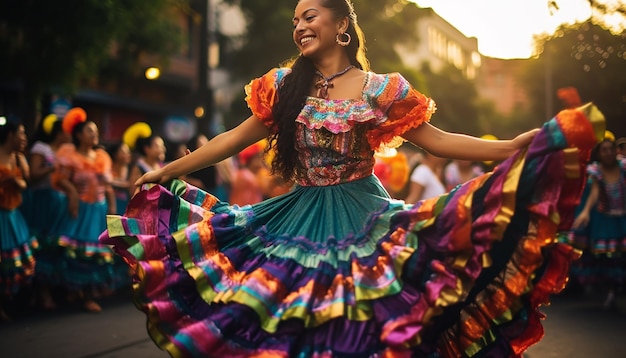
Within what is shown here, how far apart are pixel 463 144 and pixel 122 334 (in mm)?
4290

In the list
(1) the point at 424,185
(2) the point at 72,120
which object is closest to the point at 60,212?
(2) the point at 72,120

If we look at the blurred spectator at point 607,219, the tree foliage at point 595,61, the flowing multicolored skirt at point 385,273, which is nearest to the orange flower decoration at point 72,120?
the tree foliage at point 595,61

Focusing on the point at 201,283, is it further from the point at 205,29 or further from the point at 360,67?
the point at 205,29

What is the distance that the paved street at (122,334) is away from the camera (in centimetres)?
641

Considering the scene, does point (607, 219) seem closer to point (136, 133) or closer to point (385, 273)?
point (136, 133)

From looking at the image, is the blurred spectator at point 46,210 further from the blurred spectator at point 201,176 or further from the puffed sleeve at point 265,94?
the puffed sleeve at point 265,94

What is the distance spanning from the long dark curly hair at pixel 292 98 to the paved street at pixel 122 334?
2.64 meters

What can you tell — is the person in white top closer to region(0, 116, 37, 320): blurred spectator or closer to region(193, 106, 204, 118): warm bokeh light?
region(0, 116, 37, 320): blurred spectator

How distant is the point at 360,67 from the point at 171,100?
27921 millimetres

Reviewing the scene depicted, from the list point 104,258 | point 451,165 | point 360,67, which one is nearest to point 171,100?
point 451,165

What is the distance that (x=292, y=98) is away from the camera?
13.6 ft

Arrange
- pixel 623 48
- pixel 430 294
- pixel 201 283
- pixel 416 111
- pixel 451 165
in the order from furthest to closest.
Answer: pixel 451 165
pixel 623 48
pixel 416 111
pixel 201 283
pixel 430 294

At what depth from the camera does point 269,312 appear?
350 centimetres

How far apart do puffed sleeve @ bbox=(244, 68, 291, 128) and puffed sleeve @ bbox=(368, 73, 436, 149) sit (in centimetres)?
51
